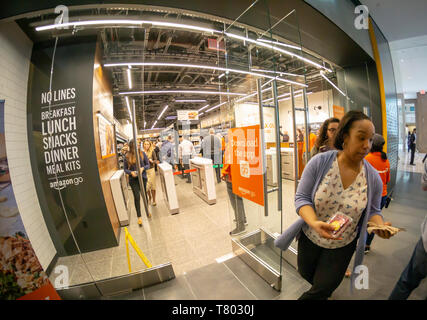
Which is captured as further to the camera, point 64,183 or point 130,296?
point 64,183

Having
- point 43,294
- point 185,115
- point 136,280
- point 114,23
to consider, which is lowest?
point 136,280

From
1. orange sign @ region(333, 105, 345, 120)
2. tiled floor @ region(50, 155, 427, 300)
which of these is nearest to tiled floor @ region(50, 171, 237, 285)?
tiled floor @ region(50, 155, 427, 300)

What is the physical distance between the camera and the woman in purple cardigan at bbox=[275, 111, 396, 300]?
1.01m

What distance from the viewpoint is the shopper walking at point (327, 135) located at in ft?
5.58

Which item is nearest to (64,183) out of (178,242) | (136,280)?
(136,280)

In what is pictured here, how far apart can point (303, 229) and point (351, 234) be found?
0.92ft

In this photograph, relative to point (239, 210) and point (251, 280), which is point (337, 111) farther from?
point (251, 280)

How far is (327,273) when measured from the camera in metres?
1.07

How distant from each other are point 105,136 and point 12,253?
1.52 metres

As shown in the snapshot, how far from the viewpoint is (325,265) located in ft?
3.56

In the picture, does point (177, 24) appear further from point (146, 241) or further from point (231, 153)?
point (146, 241)

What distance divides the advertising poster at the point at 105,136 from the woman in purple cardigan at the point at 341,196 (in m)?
2.54

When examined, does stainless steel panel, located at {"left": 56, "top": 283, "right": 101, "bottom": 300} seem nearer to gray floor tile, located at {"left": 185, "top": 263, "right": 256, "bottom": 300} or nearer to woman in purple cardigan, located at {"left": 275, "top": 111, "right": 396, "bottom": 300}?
gray floor tile, located at {"left": 185, "top": 263, "right": 256, "bottom": 300}
